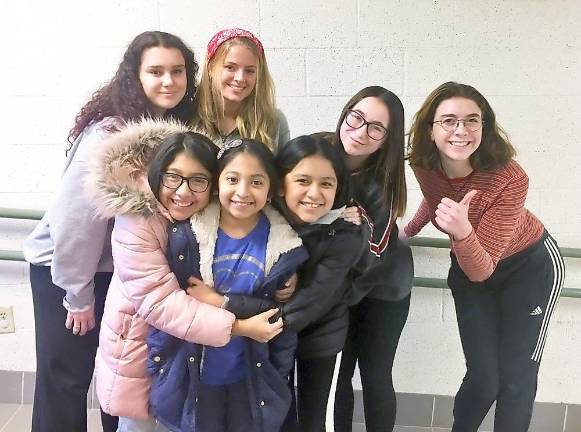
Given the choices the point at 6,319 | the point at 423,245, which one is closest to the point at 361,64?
the point at 423,245

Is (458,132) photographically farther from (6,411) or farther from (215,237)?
(6,411)

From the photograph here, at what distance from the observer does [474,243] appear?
1.39 meters

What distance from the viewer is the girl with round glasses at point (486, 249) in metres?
1.40

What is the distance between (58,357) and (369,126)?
1.10m

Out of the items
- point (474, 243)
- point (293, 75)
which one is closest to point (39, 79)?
point (293, 75)

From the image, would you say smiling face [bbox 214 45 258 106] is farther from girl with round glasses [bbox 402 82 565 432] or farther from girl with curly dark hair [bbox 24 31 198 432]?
girl with round glasses [bbox 402 82 565 432]

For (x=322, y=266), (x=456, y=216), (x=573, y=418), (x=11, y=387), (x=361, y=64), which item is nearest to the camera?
(x=322, y=266)

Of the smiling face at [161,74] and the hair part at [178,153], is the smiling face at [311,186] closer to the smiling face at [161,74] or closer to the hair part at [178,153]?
the hair part at [178,153]

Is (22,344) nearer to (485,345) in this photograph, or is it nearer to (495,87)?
(485,345)

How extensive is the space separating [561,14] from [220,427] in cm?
170

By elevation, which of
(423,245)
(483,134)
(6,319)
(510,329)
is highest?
(483,134)

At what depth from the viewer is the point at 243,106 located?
57.9 inches

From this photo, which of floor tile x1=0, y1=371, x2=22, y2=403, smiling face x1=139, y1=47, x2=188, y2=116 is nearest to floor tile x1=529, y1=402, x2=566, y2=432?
smiling face x1=139, y1=47, x2=188, y2=116

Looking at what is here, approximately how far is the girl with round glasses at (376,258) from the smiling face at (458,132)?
0.40 feet
